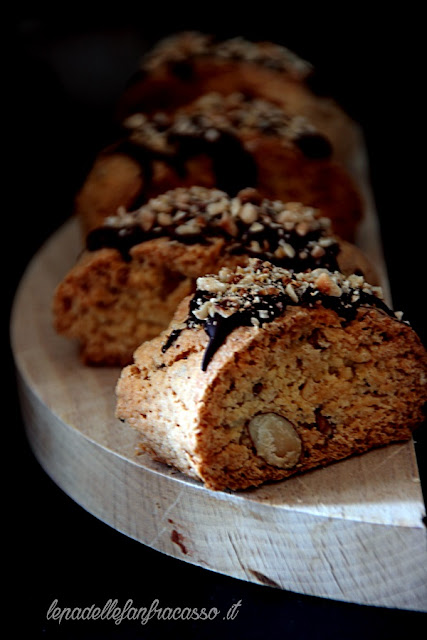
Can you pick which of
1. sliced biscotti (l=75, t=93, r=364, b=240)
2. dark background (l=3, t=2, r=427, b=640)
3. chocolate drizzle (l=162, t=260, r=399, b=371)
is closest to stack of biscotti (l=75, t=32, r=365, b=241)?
sliced biscotti (l=75, t=93, r=364, b=240)

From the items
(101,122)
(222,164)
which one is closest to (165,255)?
(222,164)

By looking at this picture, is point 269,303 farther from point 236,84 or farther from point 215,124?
point 236,84

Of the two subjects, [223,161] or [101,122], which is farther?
[101,122]

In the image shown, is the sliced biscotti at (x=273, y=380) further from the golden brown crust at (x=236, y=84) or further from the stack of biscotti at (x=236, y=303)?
the golden brown crust at (x=236, y=84)

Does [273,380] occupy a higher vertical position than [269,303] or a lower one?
lower


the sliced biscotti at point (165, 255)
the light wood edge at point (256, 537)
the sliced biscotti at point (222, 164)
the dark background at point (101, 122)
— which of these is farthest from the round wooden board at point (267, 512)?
the sliced biscotti at point (222, 164)

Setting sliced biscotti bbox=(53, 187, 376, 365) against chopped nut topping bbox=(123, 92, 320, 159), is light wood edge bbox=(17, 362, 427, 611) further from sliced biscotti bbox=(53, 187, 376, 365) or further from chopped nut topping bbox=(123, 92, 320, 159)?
chopped nut topping bbox=(123, 92, 320, 159)

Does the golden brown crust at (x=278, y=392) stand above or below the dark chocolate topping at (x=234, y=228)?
below
